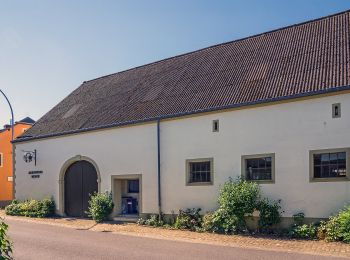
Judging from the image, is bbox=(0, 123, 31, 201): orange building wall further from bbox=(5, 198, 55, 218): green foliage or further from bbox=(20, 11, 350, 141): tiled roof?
bbox=(5, 198, 55, 218): green foliage

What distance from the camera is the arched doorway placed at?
826 inches

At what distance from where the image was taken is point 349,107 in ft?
43.2

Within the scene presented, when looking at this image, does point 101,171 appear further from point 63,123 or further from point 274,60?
point 274,60

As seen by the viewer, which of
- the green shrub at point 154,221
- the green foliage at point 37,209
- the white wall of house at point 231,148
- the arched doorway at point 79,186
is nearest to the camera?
the white wall of house at point 231,148

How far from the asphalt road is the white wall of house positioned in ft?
10.9

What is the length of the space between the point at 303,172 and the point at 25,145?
16.9m

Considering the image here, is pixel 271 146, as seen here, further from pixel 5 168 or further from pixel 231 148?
pixel 5 168

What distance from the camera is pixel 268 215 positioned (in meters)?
14.1

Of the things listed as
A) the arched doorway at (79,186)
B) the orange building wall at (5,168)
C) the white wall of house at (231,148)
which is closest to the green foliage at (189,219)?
the white wall of house at (231,148)

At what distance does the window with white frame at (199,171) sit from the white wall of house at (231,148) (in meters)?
0.23

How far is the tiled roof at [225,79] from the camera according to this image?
1523 centimetres

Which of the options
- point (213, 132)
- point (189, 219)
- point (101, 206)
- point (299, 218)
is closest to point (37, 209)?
point (101, 206)

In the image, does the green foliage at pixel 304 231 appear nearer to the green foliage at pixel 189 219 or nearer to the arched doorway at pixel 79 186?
the green foliage at pixel 189 219

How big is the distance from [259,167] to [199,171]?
8.79 ft
